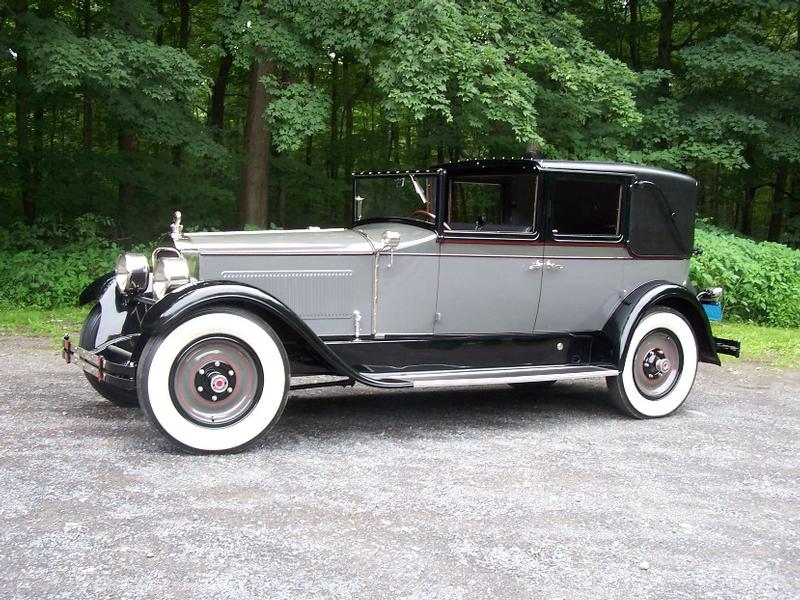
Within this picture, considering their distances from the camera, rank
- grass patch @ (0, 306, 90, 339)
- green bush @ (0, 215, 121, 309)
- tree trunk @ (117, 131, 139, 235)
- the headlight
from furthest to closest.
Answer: tree trunk @ (117, 131, 139, 235), green bush @ (0, 215, 121, 309), grass patch @ (0, 306, 90, 339), the headlight

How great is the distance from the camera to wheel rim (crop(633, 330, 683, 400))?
564cm

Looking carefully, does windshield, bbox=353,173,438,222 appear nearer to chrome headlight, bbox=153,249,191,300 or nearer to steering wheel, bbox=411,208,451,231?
steering wheel, bbox=411,208,451,231

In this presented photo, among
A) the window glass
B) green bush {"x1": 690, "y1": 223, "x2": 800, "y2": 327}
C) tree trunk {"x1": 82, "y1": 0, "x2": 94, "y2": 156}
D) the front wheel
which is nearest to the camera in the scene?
the front wheel

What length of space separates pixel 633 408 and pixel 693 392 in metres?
1.35

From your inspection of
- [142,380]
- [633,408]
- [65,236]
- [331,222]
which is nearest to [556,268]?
[633,408]

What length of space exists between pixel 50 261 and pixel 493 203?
760 cm

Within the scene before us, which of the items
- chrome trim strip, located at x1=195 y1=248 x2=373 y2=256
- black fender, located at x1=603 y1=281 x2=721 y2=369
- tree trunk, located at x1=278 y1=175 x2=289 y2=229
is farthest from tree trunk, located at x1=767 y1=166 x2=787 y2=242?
chrome trim strip, located at x1=195 y1=248 x2=373 y2=256

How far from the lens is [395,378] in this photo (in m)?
4.79

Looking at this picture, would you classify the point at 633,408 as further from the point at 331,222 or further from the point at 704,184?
the point at 704,184

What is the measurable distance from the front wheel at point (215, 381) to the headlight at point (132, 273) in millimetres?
1014

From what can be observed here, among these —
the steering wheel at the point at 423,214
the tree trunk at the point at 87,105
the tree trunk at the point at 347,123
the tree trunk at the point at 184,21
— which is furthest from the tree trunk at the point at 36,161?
the steering wheel at the point at 423,214

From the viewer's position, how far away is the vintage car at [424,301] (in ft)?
14.1

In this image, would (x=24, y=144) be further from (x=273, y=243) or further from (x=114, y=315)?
(x=273, y=243)

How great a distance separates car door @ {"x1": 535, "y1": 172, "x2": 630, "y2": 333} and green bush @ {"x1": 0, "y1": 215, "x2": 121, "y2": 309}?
7.11 m
